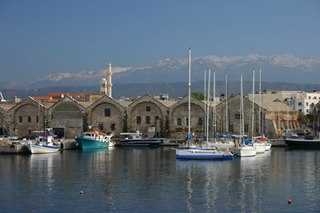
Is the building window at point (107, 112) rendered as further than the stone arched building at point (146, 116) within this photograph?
Yes

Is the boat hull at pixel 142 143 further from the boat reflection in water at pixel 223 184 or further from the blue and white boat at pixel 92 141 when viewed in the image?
the boat reflection in water at pixel 223 184

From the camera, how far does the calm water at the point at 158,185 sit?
36250 millimetres

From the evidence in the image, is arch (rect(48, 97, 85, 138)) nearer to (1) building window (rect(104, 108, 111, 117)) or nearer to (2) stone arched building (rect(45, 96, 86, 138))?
(2) stone arched building (rect(45, 96, 86, 138))

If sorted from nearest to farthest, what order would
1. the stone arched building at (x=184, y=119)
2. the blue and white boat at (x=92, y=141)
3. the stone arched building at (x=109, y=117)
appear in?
the blue and white boat at (x=92, y=141) < the stone arched building at (x=184, y=119) < the stone arched building at (x=109, y=117)

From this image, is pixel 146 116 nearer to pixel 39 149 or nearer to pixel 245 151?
pixel 39 149

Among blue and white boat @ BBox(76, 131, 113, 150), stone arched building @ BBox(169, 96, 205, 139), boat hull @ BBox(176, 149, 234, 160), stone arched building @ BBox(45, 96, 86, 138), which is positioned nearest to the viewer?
boat hull @ BBox(176, 149, 234, 160)

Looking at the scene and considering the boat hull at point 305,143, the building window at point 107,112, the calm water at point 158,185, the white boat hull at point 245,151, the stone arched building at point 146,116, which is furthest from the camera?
the building window at point 107,112

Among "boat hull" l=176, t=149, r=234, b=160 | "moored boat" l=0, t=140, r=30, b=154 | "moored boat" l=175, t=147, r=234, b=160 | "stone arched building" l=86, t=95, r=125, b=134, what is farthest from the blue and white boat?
"boat hull" l=176, t=149, r=234, b=160

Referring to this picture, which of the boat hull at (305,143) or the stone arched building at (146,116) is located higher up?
the stone arched building at (146,116)

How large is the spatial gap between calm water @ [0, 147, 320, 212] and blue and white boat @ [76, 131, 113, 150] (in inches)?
698

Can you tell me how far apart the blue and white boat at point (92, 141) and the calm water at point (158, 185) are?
17.7 m

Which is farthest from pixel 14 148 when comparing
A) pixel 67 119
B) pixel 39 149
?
pixel 67 119

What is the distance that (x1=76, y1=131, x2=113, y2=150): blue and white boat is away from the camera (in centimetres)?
8500

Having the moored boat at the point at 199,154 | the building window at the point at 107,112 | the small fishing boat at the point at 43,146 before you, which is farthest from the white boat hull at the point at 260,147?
the building window at the point at 107,112
